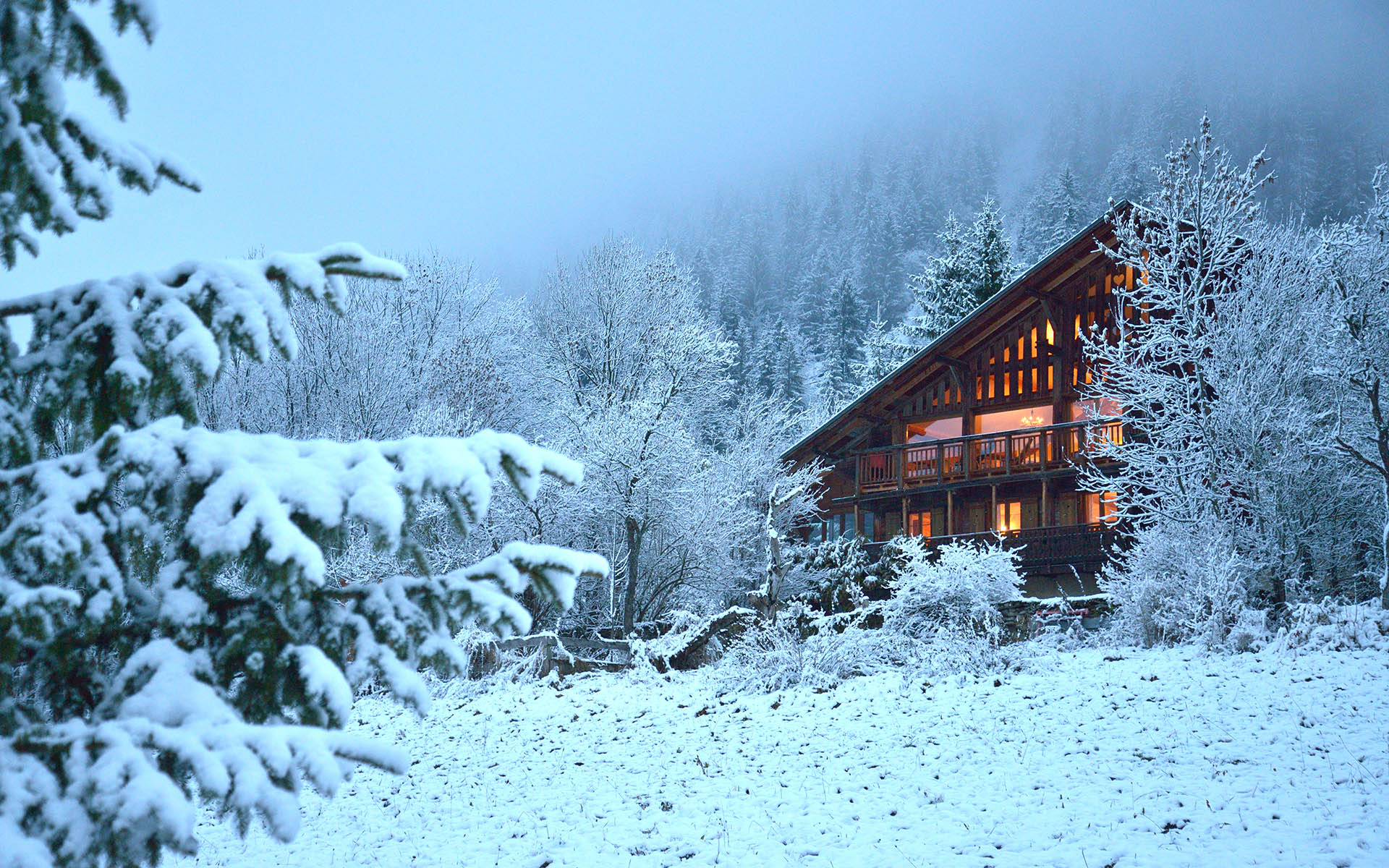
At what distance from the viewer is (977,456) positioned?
25.9 meters

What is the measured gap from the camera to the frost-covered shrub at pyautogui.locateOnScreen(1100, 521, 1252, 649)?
13.3 meters

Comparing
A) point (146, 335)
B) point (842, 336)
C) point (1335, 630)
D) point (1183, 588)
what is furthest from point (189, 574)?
point (842, 336)

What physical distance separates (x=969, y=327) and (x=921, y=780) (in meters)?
19.7

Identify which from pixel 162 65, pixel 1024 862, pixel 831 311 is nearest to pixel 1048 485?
pixel 1024 862

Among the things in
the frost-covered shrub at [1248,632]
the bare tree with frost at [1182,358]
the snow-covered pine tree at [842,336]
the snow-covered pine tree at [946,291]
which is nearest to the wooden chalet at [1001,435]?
the bare tree with frost at [1182,358]

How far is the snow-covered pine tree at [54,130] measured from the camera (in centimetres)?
306

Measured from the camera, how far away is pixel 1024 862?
21.0 ft

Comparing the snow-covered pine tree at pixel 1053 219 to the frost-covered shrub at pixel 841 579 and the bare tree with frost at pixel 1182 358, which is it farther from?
the bare tree with frost at pixel 1182 358

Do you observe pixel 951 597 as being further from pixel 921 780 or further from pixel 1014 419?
pixel 1014 419

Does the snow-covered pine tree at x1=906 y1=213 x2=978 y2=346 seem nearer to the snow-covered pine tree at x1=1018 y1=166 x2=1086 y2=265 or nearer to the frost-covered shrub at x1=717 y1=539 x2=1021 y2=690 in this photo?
the frost-covered shrub at x1=717 y1=539 x2=1021 y2=690

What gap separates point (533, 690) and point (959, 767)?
24.1 feet

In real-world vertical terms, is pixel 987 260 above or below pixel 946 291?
above

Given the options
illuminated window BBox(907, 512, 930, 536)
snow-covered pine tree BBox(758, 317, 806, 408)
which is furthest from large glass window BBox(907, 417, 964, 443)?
snow-covered pine tree BBox(758, 317, 806, 408)

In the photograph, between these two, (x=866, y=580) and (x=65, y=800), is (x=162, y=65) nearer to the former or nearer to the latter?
(x=65, y=800)
